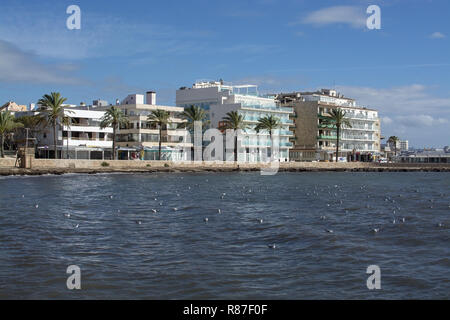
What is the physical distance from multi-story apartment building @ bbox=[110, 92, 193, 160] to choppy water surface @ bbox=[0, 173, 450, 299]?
7513cm

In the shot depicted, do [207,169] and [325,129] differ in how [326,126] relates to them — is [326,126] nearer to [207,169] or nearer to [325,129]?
[325,129]

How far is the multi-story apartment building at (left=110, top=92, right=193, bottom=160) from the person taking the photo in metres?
107

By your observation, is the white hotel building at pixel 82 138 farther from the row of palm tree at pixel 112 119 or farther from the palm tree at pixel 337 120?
the palm tree at pixel 337 120

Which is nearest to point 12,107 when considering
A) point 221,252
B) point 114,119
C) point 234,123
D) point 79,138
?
point 79,138

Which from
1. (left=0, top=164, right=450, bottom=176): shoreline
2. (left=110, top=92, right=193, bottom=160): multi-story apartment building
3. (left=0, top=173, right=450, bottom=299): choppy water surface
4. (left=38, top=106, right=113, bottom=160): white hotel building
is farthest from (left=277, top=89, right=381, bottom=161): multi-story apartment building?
(left=0, top=173, right=450, bottom=299): choppy water surface

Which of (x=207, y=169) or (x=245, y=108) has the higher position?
(x=245, y=108)

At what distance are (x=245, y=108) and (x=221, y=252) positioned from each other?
327ft

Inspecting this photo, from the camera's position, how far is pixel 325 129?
138875 mm

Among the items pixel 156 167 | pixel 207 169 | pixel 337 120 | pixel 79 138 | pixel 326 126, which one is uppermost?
pixel 337 120

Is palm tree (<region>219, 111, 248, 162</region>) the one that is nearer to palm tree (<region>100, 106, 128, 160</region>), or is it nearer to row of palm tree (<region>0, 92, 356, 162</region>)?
row of palm tree (<region>0, 92, 356, 162</region>)

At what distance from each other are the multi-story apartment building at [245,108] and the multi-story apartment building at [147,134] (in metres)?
8.83
